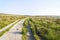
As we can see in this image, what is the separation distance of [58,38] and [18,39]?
182 inches

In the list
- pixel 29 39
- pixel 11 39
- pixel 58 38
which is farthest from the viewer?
pixel 29 39

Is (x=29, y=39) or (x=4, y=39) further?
(x=29, y=39)

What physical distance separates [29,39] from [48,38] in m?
2.41

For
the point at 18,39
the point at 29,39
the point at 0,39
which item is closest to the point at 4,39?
the point at 0,39

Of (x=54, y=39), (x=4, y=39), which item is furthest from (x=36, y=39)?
(x=4, y=39)

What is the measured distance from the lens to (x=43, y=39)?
2022cm

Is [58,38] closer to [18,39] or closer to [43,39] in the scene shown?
[43,39]

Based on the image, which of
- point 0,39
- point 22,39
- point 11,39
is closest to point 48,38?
point 22,39

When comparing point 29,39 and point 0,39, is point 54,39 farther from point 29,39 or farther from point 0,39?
point 0,39

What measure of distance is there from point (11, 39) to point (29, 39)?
2.41 meters

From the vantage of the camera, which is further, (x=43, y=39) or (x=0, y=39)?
(x=43, y=39)

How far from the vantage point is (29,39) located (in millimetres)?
20062

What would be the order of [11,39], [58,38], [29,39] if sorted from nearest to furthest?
1. [58,38]
2. [11,39]
3. [29,39]

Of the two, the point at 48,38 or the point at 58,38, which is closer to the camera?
the point at 58,38
